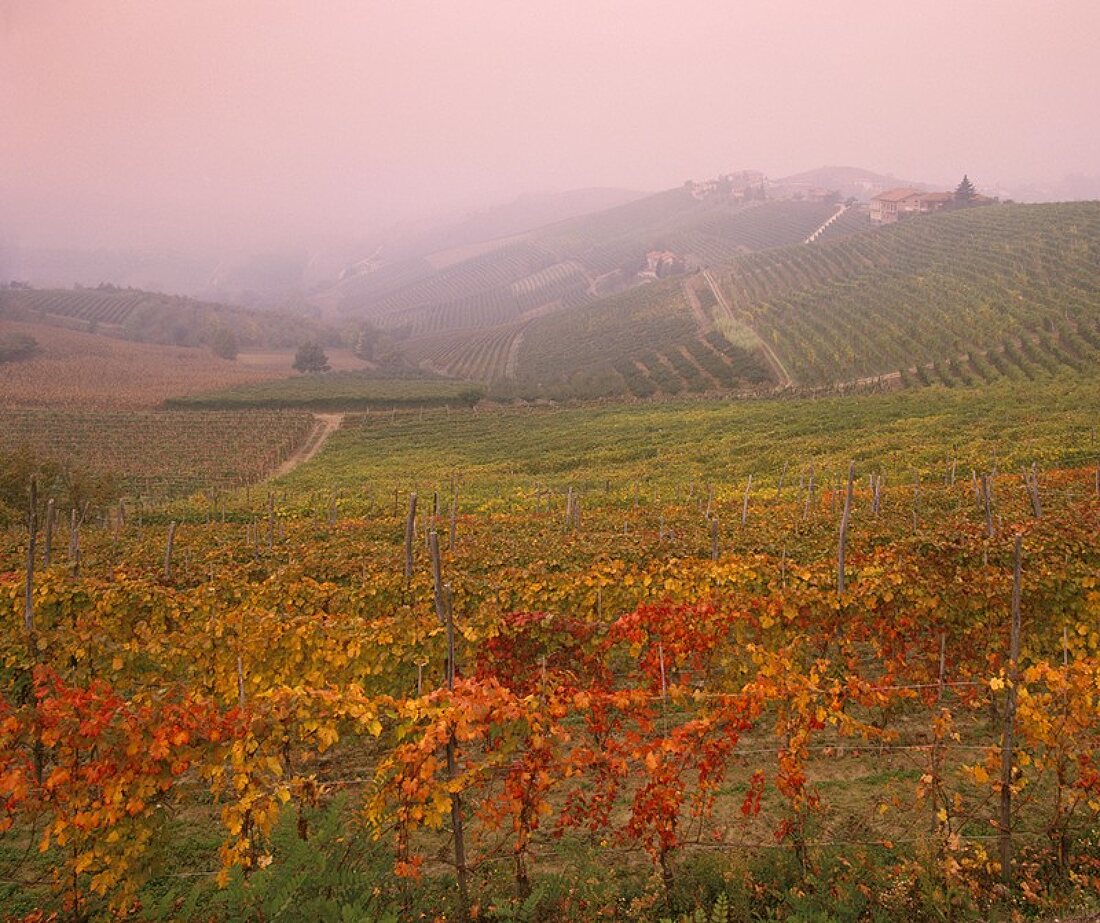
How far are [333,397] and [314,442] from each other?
18.1 metres

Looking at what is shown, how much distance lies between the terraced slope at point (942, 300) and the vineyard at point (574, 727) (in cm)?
4306

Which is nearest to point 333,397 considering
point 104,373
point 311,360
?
point 311,360

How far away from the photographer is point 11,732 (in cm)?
599

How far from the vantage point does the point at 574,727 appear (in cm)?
893

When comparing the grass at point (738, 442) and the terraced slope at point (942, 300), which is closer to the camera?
the grass at point (738, 442)

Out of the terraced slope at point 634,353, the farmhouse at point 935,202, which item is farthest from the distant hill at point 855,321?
the farmhouse at point 935,202

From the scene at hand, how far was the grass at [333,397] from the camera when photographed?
72.4m

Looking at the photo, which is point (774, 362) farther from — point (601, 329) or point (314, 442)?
point (314, 442)

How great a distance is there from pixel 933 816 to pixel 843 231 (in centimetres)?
15785

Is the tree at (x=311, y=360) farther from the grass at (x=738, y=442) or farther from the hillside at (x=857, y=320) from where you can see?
the grass at (x=738, y=442)

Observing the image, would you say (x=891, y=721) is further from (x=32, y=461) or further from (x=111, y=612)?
(x=32, y=461)

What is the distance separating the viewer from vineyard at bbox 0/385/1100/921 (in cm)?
616

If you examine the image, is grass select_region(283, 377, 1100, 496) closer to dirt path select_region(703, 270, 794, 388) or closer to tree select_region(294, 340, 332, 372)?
dirt path select_region(703, 270, 794, 388)

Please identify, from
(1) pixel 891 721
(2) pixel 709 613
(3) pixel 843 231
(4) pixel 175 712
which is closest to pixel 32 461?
(4) pixel 175 712
